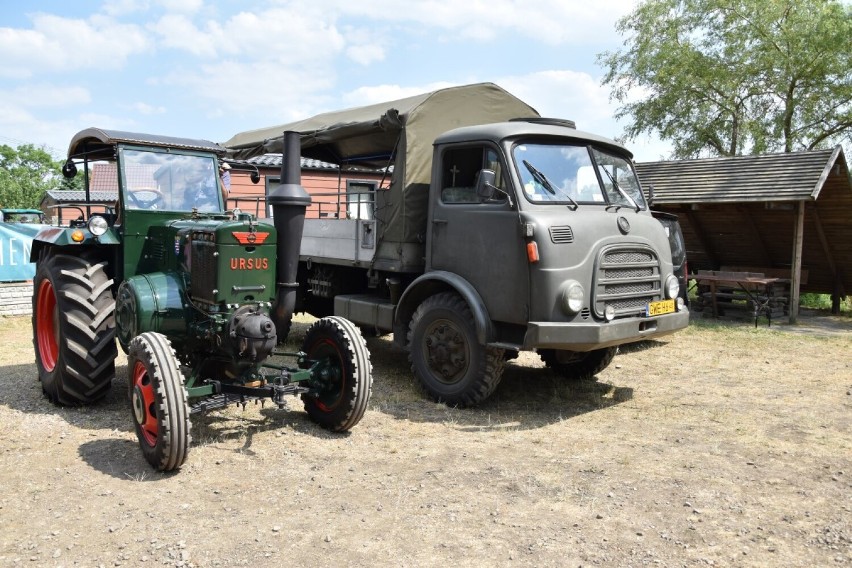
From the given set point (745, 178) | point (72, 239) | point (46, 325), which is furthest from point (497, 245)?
point (745, 178)

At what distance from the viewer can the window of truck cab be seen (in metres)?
6.30

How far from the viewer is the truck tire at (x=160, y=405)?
4258mm

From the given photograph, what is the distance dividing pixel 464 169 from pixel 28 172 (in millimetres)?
58014

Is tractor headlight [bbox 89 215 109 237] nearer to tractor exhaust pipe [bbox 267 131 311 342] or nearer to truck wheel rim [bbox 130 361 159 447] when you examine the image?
truck wheel rim [bbox 130 361 159 447]

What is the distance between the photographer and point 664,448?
17.3ft

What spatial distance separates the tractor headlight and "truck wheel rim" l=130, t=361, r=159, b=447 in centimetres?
156

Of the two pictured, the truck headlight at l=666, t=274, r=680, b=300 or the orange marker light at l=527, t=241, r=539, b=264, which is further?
the truck headlight at l=666, t=274, r=680, b=300

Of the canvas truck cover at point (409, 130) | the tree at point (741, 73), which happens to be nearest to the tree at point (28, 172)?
the tree at point (741, 73)

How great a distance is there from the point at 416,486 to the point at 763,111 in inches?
900

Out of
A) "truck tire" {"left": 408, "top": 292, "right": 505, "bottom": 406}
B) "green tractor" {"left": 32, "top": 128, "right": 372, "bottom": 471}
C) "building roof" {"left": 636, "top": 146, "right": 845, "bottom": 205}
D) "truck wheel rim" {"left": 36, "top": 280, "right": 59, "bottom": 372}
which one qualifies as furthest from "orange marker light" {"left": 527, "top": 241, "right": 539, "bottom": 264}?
"building roof" {"left": 636, "top": 146, "right": 845, "bottom": 205}

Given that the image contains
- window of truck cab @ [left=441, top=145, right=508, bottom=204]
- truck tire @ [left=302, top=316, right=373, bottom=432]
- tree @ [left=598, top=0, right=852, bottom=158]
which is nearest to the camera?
truck tire @ [left=302, top=316, right=373, bottom=432]

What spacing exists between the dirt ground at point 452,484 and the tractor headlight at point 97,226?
4.93ft

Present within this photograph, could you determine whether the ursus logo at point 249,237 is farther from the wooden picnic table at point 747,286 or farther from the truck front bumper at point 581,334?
the wooden picnic table at point 747,286

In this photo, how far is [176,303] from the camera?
17.4 feet
